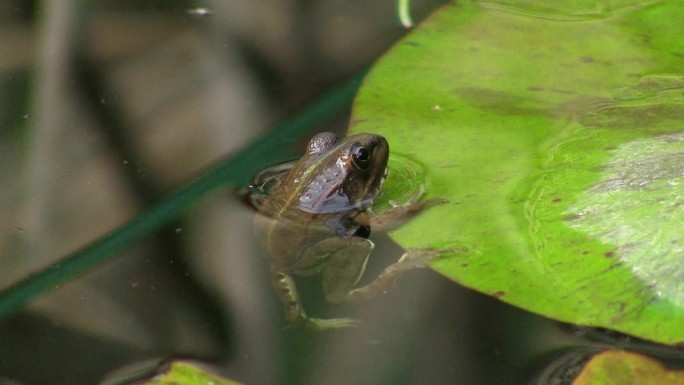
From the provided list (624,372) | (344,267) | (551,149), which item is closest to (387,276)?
(344,267)

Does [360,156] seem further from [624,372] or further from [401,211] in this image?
[624,372]

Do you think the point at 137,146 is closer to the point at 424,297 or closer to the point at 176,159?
the point at 176,159

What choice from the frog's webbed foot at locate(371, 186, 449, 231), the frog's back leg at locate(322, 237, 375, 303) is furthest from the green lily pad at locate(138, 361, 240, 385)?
the frog's webbed foot at locate(371, 186, 449, 231)

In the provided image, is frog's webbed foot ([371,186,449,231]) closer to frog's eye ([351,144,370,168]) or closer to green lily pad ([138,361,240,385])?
frog's eye ([351,144,370,168])

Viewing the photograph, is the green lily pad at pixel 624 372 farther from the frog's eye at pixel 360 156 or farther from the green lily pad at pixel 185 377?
the frog's eye at pixel 360 156

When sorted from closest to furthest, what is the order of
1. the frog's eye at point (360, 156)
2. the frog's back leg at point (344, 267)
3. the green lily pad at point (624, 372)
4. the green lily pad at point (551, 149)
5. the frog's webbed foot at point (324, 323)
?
the green lily pad at point (624, 372) < the green lily pad at point (551, 149) < the frog's webbed foot at point (324, 323) < the frog's back leg at point (344, 267) < the frog's eye at point (360, 156)

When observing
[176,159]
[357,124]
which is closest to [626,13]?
[357,124]

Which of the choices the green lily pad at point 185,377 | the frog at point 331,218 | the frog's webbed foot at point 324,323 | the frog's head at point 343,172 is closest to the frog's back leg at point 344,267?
the frog at point 331,218
